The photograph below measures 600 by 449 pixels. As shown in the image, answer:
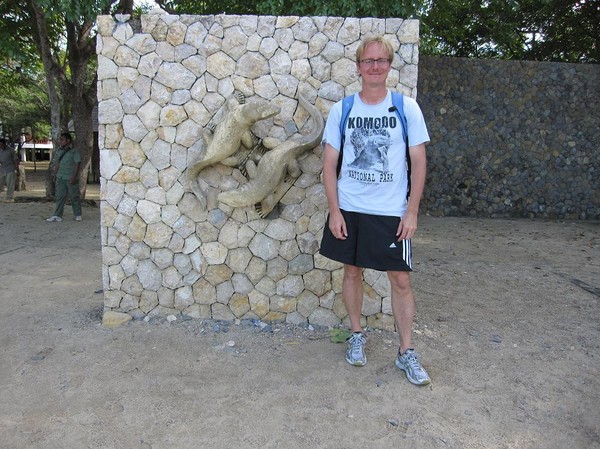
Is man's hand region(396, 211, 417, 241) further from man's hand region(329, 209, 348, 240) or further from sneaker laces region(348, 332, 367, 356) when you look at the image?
sneaker laces region(348, 332, 367, 356)

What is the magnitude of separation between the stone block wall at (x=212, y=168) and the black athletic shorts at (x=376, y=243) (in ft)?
2.19

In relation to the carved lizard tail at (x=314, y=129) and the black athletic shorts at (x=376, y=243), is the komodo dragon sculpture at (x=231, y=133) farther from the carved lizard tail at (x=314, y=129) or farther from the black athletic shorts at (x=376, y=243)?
the black athletic shorts at (x=376, y=243)

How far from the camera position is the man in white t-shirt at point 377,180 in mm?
2885

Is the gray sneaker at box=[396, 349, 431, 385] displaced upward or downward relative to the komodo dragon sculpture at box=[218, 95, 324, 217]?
downward

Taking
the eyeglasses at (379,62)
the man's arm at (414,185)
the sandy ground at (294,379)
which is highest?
the eyeglasses at (379,62)

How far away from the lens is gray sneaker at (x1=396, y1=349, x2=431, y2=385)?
296 centimetres

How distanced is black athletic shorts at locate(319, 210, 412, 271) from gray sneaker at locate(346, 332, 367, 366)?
0.58 metres

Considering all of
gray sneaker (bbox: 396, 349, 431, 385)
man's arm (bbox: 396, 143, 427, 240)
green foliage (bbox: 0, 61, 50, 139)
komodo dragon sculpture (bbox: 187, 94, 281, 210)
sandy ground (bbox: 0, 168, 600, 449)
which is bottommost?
sandy ground (bbox: 0, 168, 600, 449)

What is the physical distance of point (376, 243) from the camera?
2947 millimetres

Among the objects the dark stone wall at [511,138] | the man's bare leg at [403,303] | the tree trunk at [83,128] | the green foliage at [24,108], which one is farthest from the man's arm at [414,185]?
the green foliage at [24,108]

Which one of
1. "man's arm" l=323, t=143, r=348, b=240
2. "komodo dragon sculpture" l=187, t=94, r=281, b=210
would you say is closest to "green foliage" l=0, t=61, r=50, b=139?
"komodo dragon sculpture" l=187, t=94, r=281, b=210

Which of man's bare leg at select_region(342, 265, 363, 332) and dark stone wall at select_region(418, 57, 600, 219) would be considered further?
dark stone wall at select_region(418, 57, 600, 219)

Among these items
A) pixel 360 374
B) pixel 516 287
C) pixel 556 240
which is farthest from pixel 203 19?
pixel 556 240

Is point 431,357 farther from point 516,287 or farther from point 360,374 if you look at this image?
point 516,287
